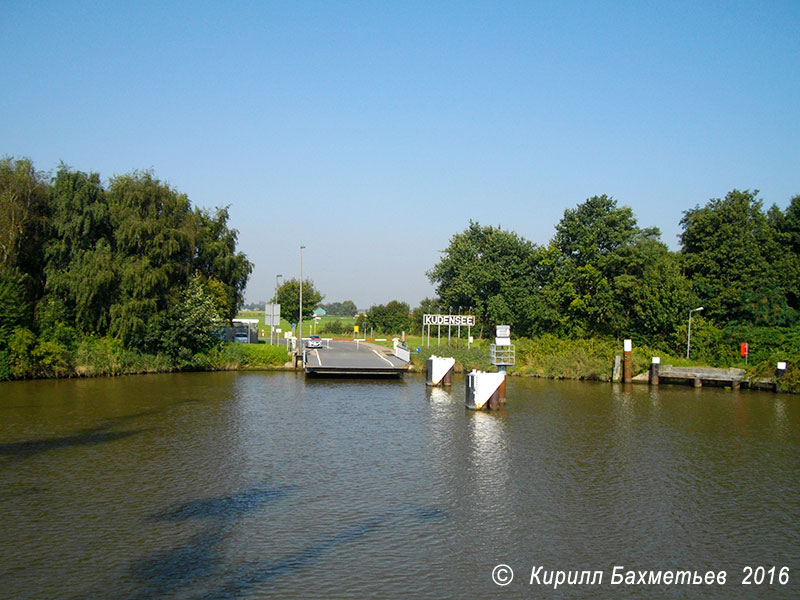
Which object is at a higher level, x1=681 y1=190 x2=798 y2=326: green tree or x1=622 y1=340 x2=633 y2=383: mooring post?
x1=681 y1=190 x2=798 y2=326: green tree

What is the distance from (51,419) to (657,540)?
60.0ft

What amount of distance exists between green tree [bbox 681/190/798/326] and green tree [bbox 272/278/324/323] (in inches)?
1737

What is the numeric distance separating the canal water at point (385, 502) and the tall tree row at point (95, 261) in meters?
9.97

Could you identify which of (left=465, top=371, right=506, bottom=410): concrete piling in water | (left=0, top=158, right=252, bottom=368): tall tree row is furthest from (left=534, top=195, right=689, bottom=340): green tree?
(left=0, top=158, right=252, bottom=368): tall tree row

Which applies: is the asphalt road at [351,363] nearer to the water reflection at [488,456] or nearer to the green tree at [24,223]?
the water reflection at [488,456]

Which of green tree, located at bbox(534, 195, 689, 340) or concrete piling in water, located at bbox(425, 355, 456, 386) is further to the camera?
green tree, located at bbox(534, 195, 689, 340)

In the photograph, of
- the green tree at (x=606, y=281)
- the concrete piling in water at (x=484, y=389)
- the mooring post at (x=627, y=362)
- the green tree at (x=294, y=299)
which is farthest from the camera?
the green tree at (x=294, y=299)

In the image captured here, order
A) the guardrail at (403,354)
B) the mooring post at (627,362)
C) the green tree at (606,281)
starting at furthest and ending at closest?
the green tree at (606,281) < the guardrail at (403,354) < the mooring post at (627,362)

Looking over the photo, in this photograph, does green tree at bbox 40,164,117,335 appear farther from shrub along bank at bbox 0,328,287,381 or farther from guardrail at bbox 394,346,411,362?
guardrail at bbox 394,346,411,362

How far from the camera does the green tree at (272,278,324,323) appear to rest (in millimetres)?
75688

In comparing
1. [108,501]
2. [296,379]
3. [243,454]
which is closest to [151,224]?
[296,379]

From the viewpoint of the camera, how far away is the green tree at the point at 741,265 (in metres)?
39.2

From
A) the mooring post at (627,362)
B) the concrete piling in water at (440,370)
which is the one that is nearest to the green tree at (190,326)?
the concrete piling in water at (440,370)

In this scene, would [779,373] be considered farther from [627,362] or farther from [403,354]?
[403,354]
